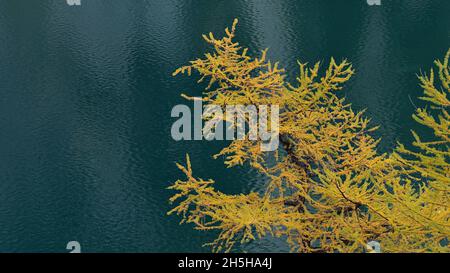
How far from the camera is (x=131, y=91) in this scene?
6525 cm

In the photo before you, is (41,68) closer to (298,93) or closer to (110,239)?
(110,239)

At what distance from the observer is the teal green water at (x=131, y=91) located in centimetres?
4691

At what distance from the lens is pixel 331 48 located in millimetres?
74938

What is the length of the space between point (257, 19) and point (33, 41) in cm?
3304

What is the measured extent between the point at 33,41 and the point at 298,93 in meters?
66.6

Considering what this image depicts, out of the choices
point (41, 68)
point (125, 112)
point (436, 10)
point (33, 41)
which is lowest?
point (125, 112)

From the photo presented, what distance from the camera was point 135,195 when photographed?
162 ft

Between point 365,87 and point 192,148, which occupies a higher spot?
point 365,87

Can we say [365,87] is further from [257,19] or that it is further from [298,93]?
[298,93]

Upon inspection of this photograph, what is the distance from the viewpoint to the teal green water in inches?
1847

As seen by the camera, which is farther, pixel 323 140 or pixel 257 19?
pixel 257 19
